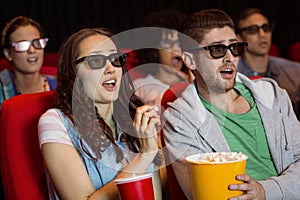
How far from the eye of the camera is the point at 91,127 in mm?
2078

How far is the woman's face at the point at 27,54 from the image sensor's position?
11.8 ft

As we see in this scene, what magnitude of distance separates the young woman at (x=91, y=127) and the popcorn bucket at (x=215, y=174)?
0.23 m

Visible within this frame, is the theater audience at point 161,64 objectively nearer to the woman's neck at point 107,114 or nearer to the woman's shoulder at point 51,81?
the woman's shoulder at point 51,81

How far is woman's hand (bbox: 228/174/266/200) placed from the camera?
1712mm

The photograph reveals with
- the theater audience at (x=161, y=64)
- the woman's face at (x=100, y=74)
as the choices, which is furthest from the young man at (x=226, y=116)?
the theater audience at (x=161, y=64)

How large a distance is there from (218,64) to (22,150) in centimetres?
76

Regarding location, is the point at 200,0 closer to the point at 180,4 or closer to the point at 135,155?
the point at 180,4

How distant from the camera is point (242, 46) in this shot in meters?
2.20

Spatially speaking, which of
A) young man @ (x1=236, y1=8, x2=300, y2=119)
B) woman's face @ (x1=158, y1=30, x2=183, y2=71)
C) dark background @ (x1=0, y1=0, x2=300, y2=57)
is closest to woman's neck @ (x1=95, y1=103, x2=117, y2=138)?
woman's face @ (x1=158, y1=30, x2=183, y2=71)

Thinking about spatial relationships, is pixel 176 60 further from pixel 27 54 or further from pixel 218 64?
pixel 218 64

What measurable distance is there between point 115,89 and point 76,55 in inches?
7.3

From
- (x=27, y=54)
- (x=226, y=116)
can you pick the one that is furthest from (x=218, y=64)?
(x=27, y=54)

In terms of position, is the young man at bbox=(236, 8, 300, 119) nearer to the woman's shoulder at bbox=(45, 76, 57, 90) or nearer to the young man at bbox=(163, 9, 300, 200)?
the woman's shoulder at bbox=(45, 76, 57, 90)

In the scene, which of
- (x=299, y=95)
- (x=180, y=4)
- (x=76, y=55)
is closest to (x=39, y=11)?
(x=180, y=4)
